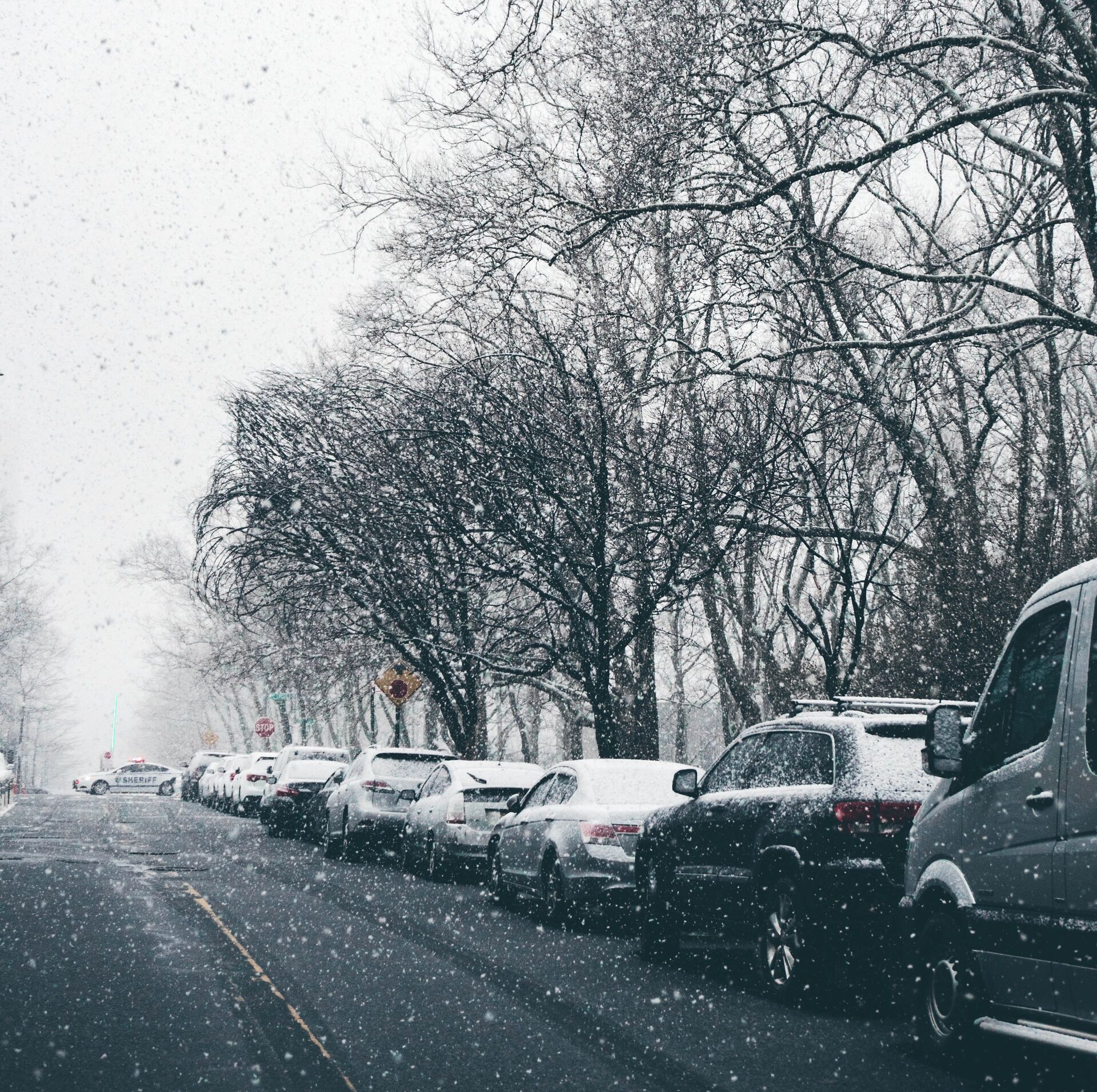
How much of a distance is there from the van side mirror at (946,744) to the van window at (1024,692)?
0.31 ft

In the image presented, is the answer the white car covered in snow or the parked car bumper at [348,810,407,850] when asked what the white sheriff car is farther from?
the parked car bumper at [348,810,407,850]

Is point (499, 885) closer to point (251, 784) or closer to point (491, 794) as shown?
point (491, 794)

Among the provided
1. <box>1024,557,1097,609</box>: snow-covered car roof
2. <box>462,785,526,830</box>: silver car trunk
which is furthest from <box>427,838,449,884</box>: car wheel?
<box>1024,557,1097,609</box>: snow-covered car roof

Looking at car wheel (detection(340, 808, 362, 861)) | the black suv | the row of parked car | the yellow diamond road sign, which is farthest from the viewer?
the yellow diamond road sign

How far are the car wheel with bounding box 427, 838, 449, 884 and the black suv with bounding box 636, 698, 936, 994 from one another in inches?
294

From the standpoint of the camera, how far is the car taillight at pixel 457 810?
17.2 m

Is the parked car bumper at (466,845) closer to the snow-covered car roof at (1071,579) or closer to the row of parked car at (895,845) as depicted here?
the row of parked car at (895,845)

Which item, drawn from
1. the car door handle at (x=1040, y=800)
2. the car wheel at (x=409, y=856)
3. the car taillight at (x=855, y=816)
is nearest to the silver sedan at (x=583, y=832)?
the car taillight at (x=855, y=816)

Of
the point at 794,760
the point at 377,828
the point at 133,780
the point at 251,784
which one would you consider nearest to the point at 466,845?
the point at 377,828

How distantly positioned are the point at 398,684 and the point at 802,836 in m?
20.0

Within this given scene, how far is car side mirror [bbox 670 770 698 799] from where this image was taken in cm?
998

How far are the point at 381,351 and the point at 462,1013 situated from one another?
17.6 m

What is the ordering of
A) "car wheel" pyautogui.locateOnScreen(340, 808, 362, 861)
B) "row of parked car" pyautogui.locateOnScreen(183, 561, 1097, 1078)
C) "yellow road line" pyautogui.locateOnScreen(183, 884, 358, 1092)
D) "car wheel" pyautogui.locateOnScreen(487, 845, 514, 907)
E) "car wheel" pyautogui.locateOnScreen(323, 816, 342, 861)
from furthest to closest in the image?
"car wheel" pyautogui.locateOnScreen(323, 816, 342, 861), "car wheel" pyautogui.locateOnScreen(340, 808, 362, 861), "car wheel" pyautogui.locateOnScreen(487, 845, 514, 907), "yellow road line" pyautogui.locateOnScreen(183, 884, 358, 1092), "row of parked car" pyautogui.locateOnScreen(183, 561, 1097, 1078)

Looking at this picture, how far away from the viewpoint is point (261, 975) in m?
9.24
